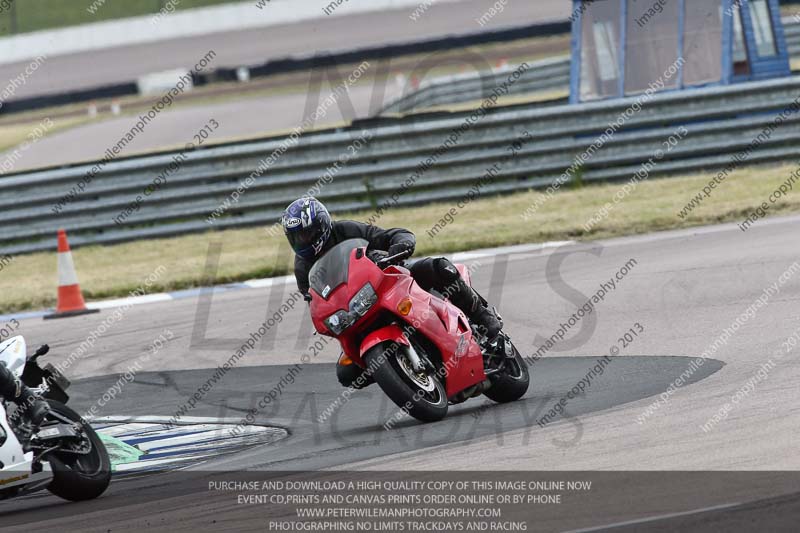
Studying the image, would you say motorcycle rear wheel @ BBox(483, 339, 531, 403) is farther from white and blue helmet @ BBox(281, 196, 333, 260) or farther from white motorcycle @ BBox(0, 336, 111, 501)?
white motorcycle @ BBox(0, 336, 111, 501)

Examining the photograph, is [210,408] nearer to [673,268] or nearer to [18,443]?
[18,443]

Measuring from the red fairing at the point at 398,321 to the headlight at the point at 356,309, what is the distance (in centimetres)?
3

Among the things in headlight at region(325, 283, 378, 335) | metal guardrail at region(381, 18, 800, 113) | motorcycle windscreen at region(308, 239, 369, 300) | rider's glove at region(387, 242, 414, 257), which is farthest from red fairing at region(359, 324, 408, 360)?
metal guardrail at region(381, 18, 800, 113)

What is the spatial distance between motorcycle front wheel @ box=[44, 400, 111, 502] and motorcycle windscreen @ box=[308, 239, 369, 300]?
166 centimetres

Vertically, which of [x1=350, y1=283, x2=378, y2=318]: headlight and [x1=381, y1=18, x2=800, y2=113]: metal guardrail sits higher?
[x1=350, y1=283, x2=378, y2=318]: headlight

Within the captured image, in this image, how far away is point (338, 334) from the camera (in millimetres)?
7789

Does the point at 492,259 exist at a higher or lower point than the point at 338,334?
lower

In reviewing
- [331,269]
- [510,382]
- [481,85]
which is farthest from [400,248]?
[481,85]

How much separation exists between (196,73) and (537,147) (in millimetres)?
23035

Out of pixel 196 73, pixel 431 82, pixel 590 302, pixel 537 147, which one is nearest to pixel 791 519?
pixel 590 302

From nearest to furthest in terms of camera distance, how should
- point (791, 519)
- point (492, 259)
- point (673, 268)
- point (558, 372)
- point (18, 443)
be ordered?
point (791, 519) < point (18, 443) < point (558, 372) < point (673, 268) < point (492, 259)

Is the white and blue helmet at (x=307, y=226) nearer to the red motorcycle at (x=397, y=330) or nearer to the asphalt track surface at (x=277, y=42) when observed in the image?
the red motorcycle at (x=397, y=330)

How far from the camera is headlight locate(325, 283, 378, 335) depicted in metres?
7.66

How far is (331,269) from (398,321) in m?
0.53
